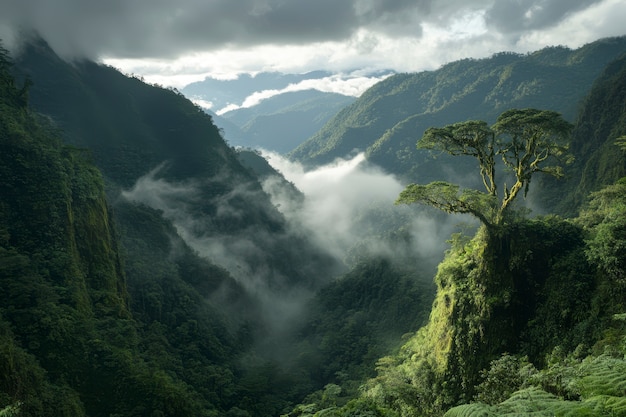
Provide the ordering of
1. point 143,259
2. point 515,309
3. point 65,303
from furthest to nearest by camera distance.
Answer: point 143,259
point 65,303
point 515,309

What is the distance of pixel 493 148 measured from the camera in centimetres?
2058

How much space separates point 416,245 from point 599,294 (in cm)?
7996

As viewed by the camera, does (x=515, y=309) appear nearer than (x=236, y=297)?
Yes

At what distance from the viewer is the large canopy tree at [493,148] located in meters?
19.7

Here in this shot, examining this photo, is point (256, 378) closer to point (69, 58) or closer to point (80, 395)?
point (80, 395)

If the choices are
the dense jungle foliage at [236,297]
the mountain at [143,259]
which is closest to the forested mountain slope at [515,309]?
the dense jungle foliage at [236,297]

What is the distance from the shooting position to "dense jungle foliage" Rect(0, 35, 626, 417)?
16.5m

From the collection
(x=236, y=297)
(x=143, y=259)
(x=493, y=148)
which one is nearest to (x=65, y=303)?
(x=143, y=259)

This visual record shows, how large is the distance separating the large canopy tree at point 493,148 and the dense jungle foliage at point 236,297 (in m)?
1.42

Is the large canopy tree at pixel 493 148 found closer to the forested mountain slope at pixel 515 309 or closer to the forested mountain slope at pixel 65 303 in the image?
the forested mountain slope at pixel 515 309

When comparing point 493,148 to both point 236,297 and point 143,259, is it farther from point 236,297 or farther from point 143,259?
point 236,297

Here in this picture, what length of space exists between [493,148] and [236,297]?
56.0 m

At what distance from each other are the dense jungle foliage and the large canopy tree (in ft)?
4.67

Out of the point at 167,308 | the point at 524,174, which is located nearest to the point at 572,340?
the point at 524,174
